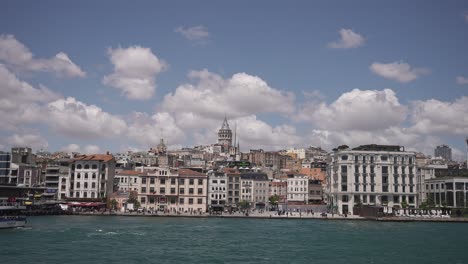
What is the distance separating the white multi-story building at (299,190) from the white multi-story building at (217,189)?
21.2 m

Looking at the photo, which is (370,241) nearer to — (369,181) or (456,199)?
(369,181)

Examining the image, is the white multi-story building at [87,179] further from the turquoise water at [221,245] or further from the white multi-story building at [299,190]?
the white multi-story building at [299,190]

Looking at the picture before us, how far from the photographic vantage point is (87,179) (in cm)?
10838

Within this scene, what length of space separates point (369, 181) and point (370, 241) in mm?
52494

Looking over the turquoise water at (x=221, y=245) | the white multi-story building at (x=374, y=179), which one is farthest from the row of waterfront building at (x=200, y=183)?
the turquoise water at (x=221, y=245)

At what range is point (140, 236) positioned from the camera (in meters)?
58.9

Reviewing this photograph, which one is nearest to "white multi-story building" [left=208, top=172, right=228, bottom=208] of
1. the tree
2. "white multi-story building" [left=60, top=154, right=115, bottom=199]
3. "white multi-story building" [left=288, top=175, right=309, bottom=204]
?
the tree

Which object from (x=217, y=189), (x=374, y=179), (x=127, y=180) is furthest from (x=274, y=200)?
(x=127, y=180)

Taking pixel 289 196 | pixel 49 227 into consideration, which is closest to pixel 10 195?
pixel 49 227

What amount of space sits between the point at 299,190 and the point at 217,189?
81.9 feet

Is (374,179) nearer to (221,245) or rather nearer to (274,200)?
(274,200)

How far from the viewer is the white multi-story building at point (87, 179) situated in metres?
108

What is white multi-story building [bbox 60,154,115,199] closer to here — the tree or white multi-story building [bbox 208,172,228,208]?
white multi-story building [bbox 208,172,228,208]

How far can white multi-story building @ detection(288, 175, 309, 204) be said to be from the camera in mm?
134500
